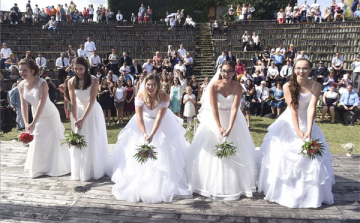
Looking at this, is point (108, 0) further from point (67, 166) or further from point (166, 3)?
point (67, 166)

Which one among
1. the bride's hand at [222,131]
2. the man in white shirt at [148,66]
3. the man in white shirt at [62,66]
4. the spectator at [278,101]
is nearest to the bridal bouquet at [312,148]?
the bride's hand at [222,131]

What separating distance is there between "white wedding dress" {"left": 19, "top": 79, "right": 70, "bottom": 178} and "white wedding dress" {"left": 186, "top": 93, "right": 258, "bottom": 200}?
238 centimetres

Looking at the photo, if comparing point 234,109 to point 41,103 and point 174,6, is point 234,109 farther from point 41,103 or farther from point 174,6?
point 174,6

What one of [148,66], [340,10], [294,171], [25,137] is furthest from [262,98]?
[340,10]

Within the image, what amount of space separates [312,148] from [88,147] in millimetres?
3526

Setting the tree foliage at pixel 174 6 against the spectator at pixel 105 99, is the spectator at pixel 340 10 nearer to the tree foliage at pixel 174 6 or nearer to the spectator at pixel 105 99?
the tree foliage at pixel 174 6

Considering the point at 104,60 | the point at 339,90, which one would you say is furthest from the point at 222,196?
the point at 104,60

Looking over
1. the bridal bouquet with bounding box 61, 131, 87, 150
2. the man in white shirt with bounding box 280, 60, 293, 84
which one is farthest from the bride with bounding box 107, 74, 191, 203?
the man in white shirt with bounding box 280, 60, 293, 84

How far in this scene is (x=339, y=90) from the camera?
12.0 metres

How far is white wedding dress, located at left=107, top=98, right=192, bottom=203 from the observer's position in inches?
174

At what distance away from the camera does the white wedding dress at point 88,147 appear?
5.03 metres

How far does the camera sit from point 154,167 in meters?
4.48

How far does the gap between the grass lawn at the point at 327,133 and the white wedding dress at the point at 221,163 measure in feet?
13.1

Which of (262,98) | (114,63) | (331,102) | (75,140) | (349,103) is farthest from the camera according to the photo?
(114,63)
